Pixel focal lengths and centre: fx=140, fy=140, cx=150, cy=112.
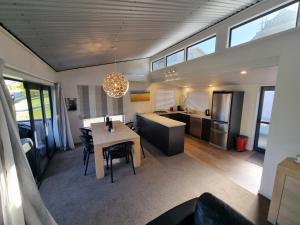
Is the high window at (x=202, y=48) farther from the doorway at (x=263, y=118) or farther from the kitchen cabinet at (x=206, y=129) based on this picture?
the kitchen cabinet at (x=206, y=129)

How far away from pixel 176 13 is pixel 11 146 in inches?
106

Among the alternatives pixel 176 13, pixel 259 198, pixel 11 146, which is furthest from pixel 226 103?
pixel 11 146

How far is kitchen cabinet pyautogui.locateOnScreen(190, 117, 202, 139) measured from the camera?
5305mm

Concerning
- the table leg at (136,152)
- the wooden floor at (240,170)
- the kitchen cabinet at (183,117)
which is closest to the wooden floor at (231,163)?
the wooden floor at (240,170)

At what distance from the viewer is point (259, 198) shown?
238 centimetres

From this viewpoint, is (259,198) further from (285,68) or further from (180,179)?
(285,68)

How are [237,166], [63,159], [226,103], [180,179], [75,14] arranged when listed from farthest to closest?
1. [226,103]
2. [63,159]
3. [237,166]
4. [180,179]
5. [75,14]

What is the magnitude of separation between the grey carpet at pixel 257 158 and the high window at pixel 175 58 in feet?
11.0

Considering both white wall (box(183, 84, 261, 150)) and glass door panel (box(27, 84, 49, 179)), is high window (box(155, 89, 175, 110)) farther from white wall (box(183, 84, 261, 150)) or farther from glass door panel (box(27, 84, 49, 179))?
glass door panel (box(27, 84, 49, 179))

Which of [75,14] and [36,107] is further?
[36,107]

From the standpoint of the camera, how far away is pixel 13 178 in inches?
51.9

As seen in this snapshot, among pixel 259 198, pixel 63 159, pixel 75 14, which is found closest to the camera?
pixel 75 14

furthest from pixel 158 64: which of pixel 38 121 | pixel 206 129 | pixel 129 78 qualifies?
pixel 38 121

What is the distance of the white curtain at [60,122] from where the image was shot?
422 cm
